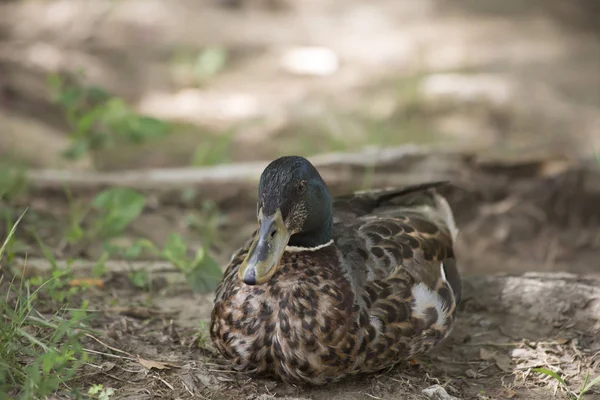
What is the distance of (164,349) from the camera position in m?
3.54

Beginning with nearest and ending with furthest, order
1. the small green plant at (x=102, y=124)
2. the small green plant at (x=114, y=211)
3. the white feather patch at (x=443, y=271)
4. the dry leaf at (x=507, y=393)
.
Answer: the dry leaf at (x=507, y=393) → the white feather patch at (x=443, y=271) → the small green plant at (x=114, y=211) → the small green plant at (x=102, y=124)

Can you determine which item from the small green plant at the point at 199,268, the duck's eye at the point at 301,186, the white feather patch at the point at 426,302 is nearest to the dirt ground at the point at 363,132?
the small green plant at the point at 199,268

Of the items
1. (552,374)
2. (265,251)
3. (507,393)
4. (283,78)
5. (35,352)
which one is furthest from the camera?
(283,78)

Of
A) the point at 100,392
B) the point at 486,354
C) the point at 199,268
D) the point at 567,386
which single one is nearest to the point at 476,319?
the point at 486,354

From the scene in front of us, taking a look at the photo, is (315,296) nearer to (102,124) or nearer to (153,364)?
(153,364)

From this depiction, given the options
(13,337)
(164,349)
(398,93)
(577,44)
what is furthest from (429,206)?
(577,44)

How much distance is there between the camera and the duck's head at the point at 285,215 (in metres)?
2.92

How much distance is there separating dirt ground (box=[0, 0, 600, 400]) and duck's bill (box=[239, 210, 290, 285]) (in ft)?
1.88

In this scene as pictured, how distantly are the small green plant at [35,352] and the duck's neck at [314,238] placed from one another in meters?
0.95

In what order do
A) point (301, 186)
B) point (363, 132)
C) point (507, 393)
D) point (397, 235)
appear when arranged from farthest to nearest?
point (363, 132) < point (397, 235) < point (507, 393) < point (301, 186)

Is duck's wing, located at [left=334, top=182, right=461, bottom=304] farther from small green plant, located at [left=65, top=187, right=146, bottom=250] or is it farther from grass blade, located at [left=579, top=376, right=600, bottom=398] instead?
small green plant, located at [left=65, top=187, right=146, bottom=250]

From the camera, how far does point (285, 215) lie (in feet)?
10.0

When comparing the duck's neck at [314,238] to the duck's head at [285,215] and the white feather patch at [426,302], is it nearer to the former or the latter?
the duck's head at [285,215]

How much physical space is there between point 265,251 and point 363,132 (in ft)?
15.2
